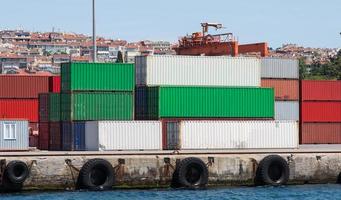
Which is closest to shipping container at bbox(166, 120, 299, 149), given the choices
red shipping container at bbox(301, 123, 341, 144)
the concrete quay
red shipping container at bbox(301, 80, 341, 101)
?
the concrete quay

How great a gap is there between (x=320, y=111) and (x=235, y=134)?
12732 mm

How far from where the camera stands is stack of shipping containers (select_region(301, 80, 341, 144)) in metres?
78.2

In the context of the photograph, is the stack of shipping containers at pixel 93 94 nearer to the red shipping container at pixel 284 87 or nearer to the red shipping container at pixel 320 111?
the red shipping container at pixel 284 87

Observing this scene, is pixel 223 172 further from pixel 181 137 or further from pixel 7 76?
pixel 7 76

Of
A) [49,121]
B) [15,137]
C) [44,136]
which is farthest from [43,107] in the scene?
[15,137]

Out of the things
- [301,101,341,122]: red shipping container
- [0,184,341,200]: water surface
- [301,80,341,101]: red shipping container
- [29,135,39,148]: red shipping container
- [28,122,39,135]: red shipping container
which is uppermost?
[301,80,341,101]: red shipping container

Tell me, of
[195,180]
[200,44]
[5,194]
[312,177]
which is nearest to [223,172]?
[195,180]

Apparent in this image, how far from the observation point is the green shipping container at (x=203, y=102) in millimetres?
66188

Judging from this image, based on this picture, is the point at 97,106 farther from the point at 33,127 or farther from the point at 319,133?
the point at 319,133

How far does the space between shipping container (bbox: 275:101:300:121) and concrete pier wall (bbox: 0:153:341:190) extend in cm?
924

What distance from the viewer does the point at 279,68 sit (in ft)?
246

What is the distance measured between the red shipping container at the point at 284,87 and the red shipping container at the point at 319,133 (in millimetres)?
3205

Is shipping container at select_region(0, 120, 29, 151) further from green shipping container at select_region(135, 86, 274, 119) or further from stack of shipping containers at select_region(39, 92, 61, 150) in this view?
green shipping container at select_region(135, 86, 274, 119)

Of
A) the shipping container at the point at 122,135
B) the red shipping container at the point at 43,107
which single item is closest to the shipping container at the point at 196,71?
the shipping container at the point at 122,135
